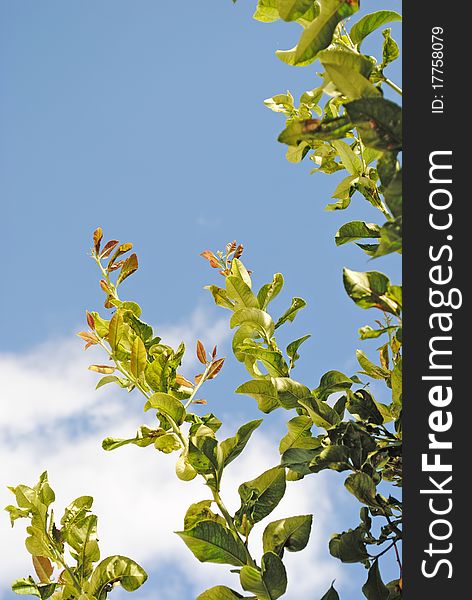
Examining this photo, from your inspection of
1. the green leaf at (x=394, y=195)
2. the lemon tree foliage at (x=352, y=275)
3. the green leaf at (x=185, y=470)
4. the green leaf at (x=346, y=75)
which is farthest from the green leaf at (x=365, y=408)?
the green leaf at (x=346, y=75)

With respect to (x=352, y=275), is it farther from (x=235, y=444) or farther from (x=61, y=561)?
(x=61, y=561)

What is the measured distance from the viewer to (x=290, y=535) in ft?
4.65

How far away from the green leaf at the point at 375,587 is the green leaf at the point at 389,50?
3.58 feet

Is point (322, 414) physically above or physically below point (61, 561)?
above

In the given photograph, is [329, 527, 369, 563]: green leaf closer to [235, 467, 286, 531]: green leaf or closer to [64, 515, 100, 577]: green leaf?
[235, 467, 286, 531]: green leaf

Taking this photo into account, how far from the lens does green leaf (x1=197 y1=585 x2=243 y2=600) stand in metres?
1.36

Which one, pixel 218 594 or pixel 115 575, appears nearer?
pixel 218 594

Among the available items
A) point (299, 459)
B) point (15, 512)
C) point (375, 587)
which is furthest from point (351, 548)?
point (15, 512)

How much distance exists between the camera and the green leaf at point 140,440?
1.55 metres

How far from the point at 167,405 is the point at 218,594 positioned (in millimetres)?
383

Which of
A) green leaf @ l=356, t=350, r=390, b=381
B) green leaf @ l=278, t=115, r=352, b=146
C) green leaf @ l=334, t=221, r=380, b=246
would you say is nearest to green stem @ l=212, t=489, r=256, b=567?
green leaf @ l=356, t=350, r=390, b=381

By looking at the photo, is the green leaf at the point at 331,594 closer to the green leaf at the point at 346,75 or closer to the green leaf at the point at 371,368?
the green leaf at the point at 371,368

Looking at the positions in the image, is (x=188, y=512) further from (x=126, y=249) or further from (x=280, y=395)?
(x=126, y=249)

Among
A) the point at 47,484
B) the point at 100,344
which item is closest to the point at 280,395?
the point at 100,344
